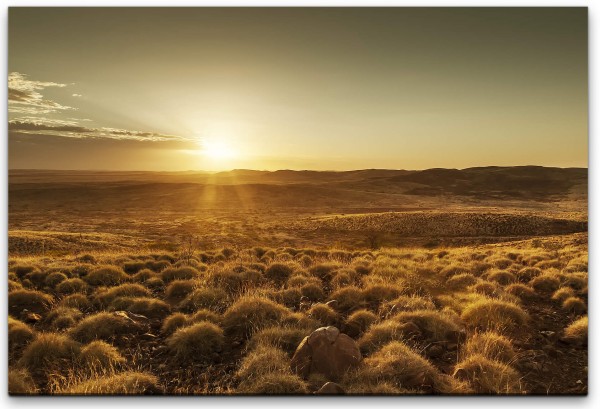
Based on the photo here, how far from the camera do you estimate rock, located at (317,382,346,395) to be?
4848 millimetres

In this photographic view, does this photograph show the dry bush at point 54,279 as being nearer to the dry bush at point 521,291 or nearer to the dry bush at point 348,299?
the dry bush at point 348,299

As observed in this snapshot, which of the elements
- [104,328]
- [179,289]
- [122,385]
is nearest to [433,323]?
[122,385]

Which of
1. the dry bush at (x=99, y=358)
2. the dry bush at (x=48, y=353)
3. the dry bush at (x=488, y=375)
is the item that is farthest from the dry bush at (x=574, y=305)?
the dry bush at (x=48, y=353)

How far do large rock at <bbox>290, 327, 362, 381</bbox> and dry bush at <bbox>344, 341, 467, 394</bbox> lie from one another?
5.9 inches

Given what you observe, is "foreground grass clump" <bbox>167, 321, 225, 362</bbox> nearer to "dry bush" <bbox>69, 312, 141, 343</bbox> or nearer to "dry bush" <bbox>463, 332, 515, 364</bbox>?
Answer: "dry bush" <bbox>69, 312, 141, 343</bbox>

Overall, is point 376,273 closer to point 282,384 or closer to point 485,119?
point 485,119

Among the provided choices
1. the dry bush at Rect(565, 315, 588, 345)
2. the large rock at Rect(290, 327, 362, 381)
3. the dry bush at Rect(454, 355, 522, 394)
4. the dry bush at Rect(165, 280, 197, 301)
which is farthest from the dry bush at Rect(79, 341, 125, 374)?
the dry bush at Rect(565, 315, 588, 345)

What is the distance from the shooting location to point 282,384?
197 inches

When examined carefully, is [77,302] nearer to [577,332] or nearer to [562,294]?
[577,332]

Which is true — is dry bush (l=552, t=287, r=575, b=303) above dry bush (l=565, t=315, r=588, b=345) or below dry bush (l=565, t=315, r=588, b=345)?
above

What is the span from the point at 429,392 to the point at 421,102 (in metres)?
5.60

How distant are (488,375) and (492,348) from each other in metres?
0.47

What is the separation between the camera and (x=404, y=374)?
495 centimetres

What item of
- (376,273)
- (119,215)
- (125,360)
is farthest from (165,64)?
(119,215)
